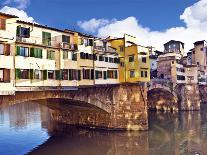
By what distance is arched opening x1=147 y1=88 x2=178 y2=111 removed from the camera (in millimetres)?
74750

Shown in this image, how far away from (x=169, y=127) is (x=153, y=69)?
115 ft

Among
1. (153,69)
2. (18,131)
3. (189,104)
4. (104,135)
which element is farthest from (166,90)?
(18,131)

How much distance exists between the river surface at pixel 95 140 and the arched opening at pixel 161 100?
21.3m

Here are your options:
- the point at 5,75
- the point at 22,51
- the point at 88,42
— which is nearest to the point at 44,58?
the point at 22,51

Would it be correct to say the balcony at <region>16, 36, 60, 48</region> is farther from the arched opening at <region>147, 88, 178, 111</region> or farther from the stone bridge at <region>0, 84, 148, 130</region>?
the arched opening at <region>147, 88, 178, 111</region>

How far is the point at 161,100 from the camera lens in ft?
255

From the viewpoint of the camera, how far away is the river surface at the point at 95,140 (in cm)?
3547

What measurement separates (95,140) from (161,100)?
4152 cm

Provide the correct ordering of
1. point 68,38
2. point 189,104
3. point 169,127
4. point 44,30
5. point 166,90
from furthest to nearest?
point 189,104 → point 166,90 → point 169,127 → point 68,38 → point 44,30

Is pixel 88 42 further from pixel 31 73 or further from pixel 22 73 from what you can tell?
pixel 22 73

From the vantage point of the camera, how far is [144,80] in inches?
1820

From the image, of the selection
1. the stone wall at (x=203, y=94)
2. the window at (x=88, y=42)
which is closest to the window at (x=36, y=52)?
the window at (x=88, y=42)

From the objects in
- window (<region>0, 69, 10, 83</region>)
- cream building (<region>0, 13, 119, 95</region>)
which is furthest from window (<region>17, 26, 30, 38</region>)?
window (<region>0, 69, 10, 83</region>)

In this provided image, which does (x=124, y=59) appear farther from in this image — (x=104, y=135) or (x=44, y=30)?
(x=44, y=30)
